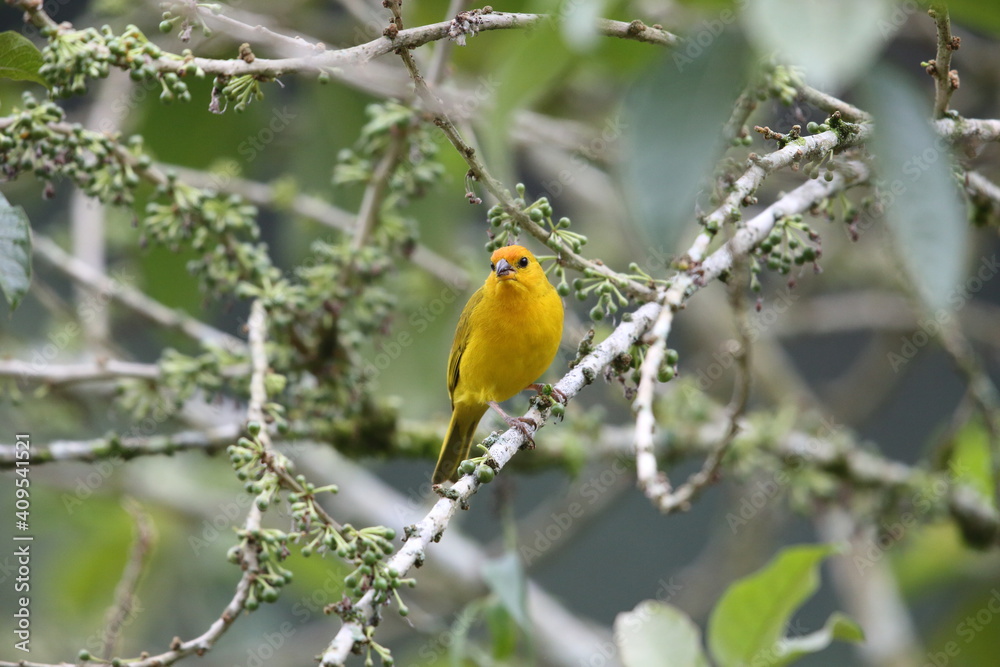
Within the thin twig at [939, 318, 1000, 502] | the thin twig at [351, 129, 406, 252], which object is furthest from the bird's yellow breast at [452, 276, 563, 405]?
the thin twig at [939, 318, 1000, 502]

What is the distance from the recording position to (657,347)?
1.97 meters

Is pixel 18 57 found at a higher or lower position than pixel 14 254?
higher

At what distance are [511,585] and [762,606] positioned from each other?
0.78 metres

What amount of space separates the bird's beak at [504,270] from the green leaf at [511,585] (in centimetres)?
105

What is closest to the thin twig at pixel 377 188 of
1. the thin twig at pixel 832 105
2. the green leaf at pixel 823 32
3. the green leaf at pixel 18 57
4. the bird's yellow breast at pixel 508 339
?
the bird's yellow breast at pixel 508 339

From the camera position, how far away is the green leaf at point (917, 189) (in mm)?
1104

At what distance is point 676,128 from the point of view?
1.19m

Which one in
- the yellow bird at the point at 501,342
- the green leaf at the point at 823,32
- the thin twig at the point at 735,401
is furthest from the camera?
the yellow bird at the point at 501,342

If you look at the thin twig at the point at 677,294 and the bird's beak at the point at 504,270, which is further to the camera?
the bird's beak at the point at 504,270

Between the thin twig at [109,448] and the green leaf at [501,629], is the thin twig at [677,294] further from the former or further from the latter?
the thin twig at [109,448]

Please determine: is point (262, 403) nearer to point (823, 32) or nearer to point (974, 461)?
point (823, 32)

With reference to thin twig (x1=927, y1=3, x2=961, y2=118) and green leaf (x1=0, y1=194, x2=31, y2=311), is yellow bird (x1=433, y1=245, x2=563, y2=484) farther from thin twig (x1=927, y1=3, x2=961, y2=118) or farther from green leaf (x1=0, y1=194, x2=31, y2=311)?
green leaf (x1=0, y1=194, x2=31, y2=311)

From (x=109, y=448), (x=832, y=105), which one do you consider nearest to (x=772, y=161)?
(x=832, y=105)

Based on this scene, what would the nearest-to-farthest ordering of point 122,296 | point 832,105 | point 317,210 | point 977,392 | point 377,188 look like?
point 832,105 < point 377,188 < point 977,392 < point 122,296 < point 317,210
